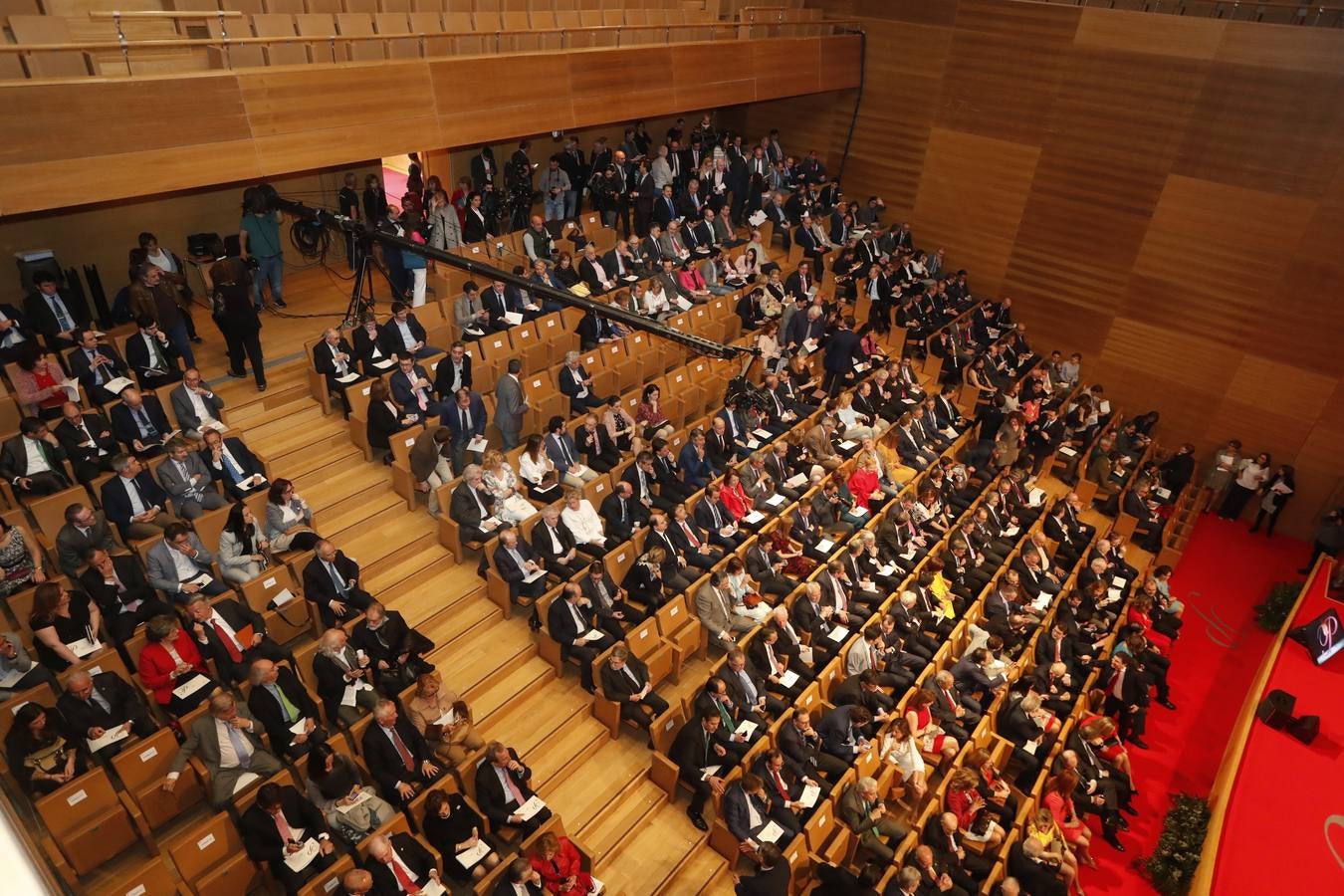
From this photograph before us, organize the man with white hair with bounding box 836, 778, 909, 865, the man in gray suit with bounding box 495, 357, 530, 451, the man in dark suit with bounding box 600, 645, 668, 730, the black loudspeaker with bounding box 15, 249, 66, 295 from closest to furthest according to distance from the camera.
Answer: the man with white hair with bounding box 836, 778, 909, 865 → the man in dark suit with bounding box 600, 645, 668, 730 → the black loudspeaker with bounding box 15, 249, 66, 295 → the man in gray suit with bounding box 495, 357, 530, 451

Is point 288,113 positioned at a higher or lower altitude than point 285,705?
higher

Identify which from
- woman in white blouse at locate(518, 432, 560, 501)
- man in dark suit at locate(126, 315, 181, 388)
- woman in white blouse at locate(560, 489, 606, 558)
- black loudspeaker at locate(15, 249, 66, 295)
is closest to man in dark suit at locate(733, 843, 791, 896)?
woman in white blouse at locate(560, 489, 606, 558)

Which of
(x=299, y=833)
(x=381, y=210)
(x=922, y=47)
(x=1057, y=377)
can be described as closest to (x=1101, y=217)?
(x=1057, y=377)

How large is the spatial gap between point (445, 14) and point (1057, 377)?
8.31 meters

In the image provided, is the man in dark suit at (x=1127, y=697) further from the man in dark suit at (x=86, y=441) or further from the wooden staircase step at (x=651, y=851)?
the man in dark suit at (x=86, y=441)

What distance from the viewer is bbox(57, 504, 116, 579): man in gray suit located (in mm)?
5020

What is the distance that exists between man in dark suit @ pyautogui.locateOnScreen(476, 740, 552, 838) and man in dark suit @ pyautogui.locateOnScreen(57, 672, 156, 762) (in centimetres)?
185

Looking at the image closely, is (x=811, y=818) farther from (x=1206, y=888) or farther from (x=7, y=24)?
(x=7, y=24)

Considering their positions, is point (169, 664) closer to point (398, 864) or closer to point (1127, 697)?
point (398, 864)

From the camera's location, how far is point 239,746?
4.48 meters

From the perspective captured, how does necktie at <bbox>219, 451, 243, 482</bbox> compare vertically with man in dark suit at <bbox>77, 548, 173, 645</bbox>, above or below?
above

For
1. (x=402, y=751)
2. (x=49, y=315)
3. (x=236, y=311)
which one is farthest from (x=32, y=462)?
(x=402, y=751)

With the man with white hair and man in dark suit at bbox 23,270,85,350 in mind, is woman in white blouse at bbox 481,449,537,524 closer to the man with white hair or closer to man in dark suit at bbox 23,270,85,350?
the man with white hair

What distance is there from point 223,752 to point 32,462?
99.2 inches
